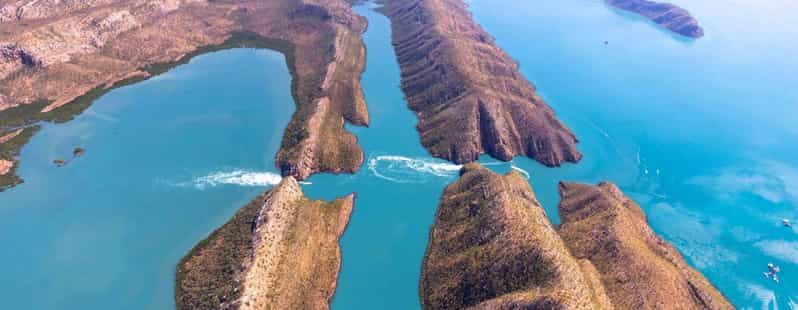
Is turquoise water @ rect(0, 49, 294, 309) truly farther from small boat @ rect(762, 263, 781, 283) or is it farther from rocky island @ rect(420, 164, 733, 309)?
small boat @ rect(762, 263, 781, 283)

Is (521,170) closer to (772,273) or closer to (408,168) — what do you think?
(408,168)

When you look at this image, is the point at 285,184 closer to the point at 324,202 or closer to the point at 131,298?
the point at 324,202

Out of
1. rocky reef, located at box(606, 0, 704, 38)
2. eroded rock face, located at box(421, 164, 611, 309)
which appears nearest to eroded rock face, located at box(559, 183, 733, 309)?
eroded rock face, located at box(421, 164, 611, 309)

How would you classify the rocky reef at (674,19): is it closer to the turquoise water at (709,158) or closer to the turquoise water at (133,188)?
the turquoise water at (709,158)

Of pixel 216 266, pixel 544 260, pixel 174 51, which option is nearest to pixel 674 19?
pixel 544 260

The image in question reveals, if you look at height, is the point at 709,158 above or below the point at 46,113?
above

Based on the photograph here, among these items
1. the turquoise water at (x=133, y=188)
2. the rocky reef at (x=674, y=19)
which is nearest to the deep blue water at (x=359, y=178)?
the turquoise water at (x=133, y=188)
